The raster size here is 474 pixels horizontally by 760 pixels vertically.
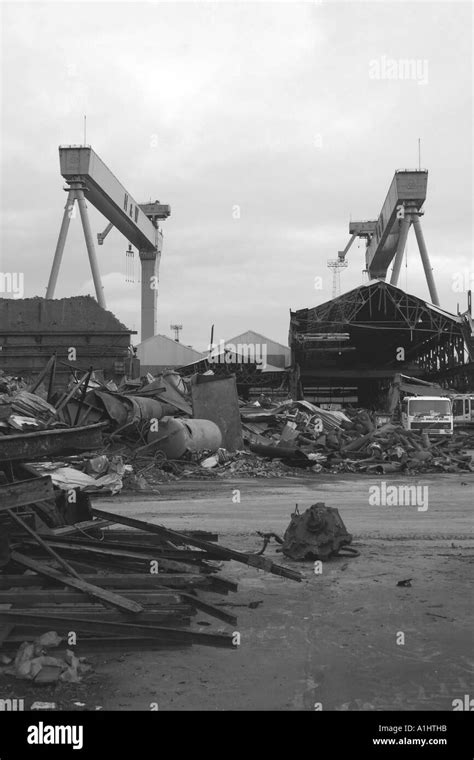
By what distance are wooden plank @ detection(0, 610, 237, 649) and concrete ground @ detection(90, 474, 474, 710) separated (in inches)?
3.9

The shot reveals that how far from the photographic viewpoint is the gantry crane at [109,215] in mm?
38375

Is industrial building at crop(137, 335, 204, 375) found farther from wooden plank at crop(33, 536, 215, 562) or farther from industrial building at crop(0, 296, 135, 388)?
wooden plank at crop(33, 536, 215, 562)

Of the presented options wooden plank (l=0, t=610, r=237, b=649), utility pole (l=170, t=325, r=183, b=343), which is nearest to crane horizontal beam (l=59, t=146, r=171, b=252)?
wooden plank (l=0, t=610, r=237, b=649)

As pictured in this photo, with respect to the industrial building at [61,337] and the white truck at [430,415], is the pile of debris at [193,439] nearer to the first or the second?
the industrial building at [61,337]

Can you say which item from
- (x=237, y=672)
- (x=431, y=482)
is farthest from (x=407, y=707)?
(x=431, y=482)

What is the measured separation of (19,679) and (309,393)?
49855 millimetres

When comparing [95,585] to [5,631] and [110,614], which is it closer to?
[110,614]

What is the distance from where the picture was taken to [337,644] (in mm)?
4703

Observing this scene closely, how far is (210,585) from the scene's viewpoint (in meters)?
5.73

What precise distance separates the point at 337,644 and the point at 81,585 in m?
1.84

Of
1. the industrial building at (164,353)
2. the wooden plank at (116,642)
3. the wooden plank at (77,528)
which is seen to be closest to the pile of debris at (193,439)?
the wooden plank at (77,528)

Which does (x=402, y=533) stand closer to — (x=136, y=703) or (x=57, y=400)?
(x=136, y=703)

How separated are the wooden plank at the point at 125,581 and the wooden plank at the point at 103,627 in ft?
1.74

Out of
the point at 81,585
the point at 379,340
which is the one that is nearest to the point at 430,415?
the point at 379,340
